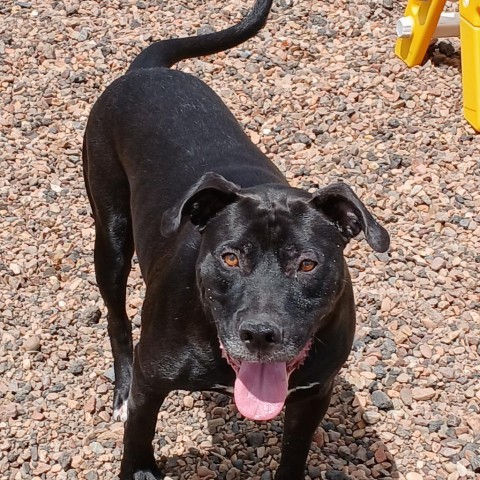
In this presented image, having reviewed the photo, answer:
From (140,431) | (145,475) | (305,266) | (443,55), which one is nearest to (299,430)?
(140,431)

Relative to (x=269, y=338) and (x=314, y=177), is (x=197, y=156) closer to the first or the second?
(x=269, y=338)

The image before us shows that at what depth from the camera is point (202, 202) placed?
4156 mm

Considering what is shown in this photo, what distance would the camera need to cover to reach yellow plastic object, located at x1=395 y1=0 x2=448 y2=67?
7.58m

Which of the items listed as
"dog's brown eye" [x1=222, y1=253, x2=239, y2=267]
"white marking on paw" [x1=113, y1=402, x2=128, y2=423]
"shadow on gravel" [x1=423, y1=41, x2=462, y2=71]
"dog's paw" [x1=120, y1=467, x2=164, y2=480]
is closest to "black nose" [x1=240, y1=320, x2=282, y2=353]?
"dog's brown eye" [x1=222, y1=253, x2=239, y2=267]

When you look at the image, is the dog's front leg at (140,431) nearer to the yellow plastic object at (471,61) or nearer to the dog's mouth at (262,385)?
the dog's mouth at (262,385)

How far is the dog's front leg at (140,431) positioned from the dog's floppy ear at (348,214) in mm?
1136

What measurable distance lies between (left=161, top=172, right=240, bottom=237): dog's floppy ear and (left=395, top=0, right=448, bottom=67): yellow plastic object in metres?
3.99

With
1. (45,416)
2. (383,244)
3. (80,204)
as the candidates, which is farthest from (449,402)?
(80,204)

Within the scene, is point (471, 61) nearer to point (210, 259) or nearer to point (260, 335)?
point (210, 259)

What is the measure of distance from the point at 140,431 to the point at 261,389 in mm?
1016

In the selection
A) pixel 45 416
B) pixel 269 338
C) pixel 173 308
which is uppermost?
pixel 269 338

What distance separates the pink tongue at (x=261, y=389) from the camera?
3963 mm

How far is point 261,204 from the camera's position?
403 centimetres

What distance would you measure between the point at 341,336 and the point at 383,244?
0.55 metres
